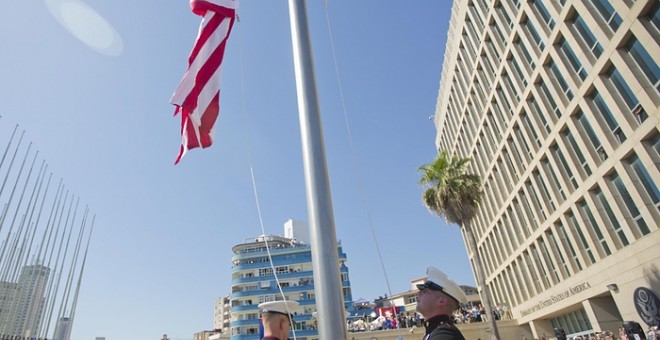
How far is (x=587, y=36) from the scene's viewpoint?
59.0 ft

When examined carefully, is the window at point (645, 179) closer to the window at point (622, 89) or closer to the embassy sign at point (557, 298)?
the window at point (622, 89)

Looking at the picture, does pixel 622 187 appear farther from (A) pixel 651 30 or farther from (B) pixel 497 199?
(B) pixel 497 199

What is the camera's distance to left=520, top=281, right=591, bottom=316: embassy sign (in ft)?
66.8

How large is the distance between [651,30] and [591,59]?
138 inches

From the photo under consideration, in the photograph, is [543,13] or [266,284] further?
[266,284]

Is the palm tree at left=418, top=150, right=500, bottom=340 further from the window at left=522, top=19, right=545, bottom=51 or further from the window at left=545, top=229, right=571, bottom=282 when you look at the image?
the window at left=522, top=19, right=545, bottom=51

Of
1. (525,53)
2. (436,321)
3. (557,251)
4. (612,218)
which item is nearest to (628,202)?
(612,218)

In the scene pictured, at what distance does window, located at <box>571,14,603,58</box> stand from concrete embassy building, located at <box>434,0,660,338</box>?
6 centimetres

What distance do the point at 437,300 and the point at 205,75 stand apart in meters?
4.11

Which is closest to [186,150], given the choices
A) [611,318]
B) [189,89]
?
[189,89]

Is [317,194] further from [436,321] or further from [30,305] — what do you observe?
[30,305]

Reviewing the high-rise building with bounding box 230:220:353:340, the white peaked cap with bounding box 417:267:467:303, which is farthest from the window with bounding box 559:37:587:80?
the high-rise building with bounding box 230:220:353:340

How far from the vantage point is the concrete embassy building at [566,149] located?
604 inches

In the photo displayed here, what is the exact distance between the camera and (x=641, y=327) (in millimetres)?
15766
